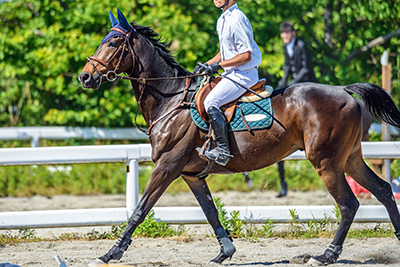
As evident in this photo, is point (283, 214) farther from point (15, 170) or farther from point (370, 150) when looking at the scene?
point (15, 170)

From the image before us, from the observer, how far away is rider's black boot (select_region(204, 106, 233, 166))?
4.84m

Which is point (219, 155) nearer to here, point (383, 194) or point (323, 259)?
point (323, 259)

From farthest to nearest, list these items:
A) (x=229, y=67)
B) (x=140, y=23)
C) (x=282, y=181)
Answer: (x=140, y=23) < (x=282, y=181) < (x=229, y=67)

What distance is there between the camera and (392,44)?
11617 millimetres

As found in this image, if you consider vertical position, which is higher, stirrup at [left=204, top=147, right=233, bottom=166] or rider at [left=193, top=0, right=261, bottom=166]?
rider at [left=193, top=0, right=261, bottom=166]

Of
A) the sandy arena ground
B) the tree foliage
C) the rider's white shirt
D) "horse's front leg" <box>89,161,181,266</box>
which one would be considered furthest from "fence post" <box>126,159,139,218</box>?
the tree foliage

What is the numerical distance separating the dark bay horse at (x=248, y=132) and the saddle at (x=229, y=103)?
0.13 m

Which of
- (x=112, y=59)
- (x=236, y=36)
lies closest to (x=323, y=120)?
(x=236, y=36)

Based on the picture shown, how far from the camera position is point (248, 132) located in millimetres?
4984

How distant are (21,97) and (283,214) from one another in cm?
819

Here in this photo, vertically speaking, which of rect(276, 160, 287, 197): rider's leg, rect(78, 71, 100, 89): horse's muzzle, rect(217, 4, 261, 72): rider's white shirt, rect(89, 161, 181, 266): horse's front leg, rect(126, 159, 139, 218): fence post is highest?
rect(217, 4, 261, 72): rider's white shirt

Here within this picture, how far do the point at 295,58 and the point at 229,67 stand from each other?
13.0 ft

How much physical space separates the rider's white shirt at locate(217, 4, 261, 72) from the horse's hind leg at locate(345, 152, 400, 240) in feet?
4.69

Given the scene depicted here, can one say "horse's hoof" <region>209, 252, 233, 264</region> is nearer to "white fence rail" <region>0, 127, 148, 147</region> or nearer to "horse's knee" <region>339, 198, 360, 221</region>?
"horse's knee" <region>339, 198, 360, 221</region>
